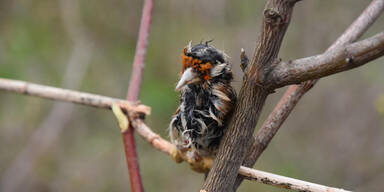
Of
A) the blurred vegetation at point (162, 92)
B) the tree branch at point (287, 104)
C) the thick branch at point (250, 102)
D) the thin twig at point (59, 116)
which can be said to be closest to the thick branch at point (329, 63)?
the thick branch at point (250, 102)

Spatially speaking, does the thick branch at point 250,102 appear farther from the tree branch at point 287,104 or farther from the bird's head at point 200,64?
the tree branch at point 287,104

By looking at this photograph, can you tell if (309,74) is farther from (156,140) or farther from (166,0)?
(166,0)

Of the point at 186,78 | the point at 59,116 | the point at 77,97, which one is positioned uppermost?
the point at 186,78

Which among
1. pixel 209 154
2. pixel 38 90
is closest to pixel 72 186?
pixel 38 90

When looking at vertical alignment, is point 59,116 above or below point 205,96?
below

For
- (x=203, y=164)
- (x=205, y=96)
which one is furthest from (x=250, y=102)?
(x=203, y=164)

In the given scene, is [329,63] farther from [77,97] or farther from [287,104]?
[77,97]
